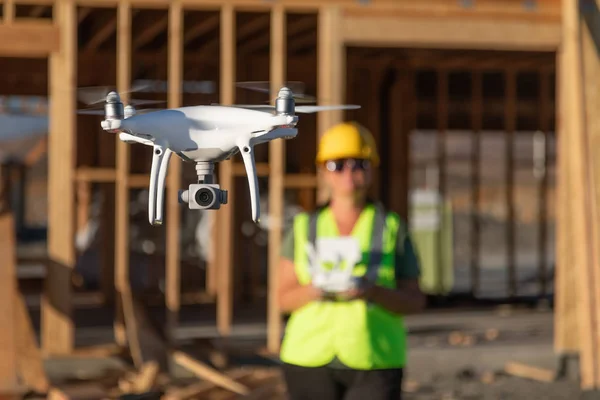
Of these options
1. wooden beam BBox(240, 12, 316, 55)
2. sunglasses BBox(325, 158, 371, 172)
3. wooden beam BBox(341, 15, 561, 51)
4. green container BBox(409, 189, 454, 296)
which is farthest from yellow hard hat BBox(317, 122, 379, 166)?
green container BBox(409, 189, 454, 296)

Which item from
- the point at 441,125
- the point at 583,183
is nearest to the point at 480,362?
the point at 583,183

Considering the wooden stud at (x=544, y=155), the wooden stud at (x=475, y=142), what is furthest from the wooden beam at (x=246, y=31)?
the wooden stud at (x=544, y=155)

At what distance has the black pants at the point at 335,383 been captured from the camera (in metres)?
3.09

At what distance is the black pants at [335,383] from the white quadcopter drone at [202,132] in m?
2.07

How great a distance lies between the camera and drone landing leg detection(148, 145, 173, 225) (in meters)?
1.05

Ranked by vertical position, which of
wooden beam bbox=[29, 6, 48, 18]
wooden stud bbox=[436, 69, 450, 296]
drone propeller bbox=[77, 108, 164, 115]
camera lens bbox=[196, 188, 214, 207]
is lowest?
camera lens bbox=[196, 188, 214, 207]

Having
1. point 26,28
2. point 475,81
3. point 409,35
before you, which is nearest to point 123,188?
point 26,28

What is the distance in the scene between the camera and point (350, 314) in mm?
3076

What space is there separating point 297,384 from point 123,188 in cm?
697

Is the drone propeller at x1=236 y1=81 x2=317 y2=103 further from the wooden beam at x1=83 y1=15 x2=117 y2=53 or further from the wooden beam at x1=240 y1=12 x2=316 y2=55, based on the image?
the wooden beam at x1=83 y1=15 x2=117 y2=53

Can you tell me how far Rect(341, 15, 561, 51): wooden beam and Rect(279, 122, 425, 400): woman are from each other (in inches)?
280

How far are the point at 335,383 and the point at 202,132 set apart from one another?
2176 mm

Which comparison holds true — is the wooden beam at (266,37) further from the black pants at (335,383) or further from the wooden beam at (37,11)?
the black pants at (335,383)

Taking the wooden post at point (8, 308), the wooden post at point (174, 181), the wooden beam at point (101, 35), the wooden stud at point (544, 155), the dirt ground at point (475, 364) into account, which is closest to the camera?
the wooden post at point (8, 308)
